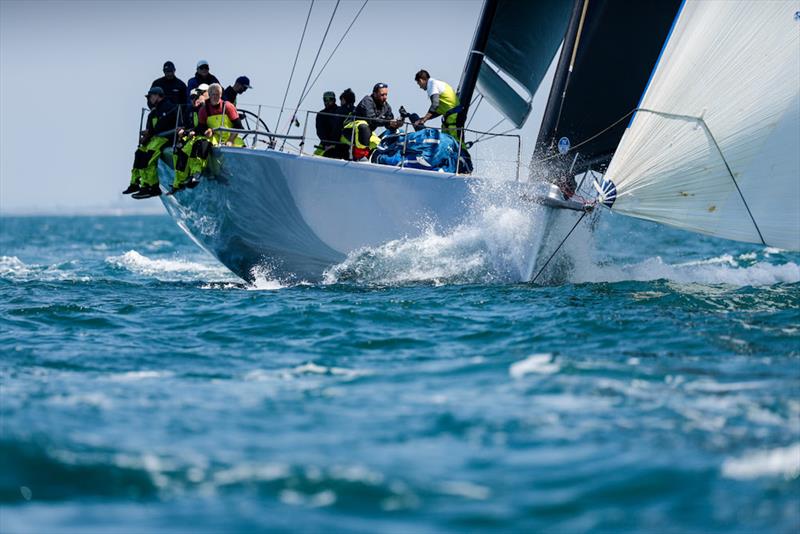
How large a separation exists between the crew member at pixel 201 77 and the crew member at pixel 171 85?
92mm

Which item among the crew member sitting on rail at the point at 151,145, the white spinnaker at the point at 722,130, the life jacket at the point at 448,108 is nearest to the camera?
the white spinnaker at the point at 722,130

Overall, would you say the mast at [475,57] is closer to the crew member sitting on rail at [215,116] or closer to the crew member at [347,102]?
the crew member at [347,102]

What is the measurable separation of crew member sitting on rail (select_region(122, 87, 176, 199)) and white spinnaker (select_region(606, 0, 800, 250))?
5.40 meters

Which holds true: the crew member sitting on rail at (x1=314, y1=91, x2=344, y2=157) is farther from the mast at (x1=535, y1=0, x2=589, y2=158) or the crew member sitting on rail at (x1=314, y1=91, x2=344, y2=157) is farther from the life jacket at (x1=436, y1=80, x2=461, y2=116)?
the mast at (x1=535, y1=0, x2=589, y2=158)

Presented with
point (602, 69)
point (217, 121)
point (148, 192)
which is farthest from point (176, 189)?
point (602, 69)

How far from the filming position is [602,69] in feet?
35.8

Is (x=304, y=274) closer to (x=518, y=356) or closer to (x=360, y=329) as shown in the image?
(x=360, y=329)

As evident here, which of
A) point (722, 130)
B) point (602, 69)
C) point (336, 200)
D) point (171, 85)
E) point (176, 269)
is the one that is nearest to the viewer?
point (722, 130)

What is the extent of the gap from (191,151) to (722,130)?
17.6 ft

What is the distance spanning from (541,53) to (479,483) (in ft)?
29.3

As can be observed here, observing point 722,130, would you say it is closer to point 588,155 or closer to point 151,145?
point 588,155

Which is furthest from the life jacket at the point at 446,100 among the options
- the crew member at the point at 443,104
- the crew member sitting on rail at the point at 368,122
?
the crew member sitting on rail at the point at 368,122

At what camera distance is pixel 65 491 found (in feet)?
14.5

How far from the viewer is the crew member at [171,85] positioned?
12.7 meters
